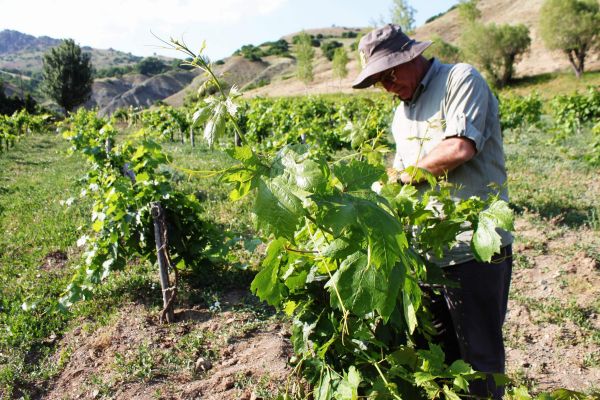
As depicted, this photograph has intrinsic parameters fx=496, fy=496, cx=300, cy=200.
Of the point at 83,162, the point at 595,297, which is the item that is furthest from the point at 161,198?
the point at 83,162

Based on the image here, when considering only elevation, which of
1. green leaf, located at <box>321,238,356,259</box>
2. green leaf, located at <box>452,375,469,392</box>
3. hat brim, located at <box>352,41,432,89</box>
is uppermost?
hat brim, located at <box>352,41,432,89</box>

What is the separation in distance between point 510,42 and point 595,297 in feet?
152

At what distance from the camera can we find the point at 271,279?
1.71m

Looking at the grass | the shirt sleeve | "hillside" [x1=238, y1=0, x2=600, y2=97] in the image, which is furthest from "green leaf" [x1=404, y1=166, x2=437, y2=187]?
"hillside" [x1=238, y1=0, x2=600, y2=97]

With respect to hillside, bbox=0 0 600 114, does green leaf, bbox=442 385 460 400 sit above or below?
below

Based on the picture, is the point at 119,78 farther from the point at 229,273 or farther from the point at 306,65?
the point at 229,273

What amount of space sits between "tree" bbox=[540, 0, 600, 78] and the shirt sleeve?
4554 cm

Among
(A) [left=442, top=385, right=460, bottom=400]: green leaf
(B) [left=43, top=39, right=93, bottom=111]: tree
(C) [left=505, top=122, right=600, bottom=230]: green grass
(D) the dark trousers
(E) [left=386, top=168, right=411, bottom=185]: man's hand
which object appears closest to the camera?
(A) [left=442, top=385, right=460, bottom=400]: green leaf

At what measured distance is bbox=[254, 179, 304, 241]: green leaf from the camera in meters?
1.09

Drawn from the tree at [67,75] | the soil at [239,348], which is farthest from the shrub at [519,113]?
the tree at [67,75]

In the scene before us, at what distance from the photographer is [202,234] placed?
4977 mm

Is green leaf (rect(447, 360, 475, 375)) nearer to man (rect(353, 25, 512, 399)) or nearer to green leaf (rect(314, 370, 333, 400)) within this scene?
green leaf (rect(314, 370, 333, 400))

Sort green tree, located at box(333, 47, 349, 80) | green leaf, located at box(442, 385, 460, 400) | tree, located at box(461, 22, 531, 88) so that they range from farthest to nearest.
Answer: green tree, located at box(333, 47, 349, 80)
tree, located at box(461, 22, 531, 88)
green leaf, located at box(442, 385, 460, 400)

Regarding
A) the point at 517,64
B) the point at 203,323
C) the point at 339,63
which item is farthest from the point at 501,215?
the point at 517,64
